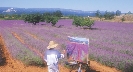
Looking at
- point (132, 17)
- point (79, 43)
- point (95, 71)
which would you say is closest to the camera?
point (79, 43)

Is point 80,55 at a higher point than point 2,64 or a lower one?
higher

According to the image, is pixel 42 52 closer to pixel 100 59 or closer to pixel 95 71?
pixel 100 59

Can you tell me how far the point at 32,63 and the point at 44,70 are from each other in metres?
1.21

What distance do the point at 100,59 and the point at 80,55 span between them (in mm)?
4548

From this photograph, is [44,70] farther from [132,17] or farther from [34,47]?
[132,17]

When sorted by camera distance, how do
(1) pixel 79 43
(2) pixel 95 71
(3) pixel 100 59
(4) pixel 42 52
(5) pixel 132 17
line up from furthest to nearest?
(5) pixel 132 17
(4) pixel 42 52
(3) pixel 100 59
(2) pixel 95 71
(1) pixel 79 43

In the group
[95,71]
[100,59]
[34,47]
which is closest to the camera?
[95,71]

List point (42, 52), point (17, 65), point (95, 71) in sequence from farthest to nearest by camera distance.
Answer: point (42, 52) → point (17, 65) → point (95, 71)

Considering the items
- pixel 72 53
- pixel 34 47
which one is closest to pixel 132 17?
pixel 34 47

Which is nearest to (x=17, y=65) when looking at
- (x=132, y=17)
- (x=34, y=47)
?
(x=34, y=47)

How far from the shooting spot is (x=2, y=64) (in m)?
12.6

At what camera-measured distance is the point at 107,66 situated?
41.3 ft

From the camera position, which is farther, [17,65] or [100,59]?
[100,59]

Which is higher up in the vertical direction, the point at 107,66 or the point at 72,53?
the point at 72,53
